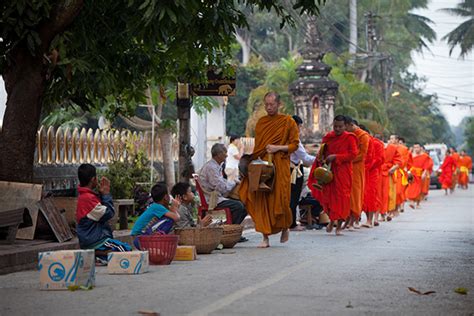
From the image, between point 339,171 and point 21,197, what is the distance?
6.56 metres

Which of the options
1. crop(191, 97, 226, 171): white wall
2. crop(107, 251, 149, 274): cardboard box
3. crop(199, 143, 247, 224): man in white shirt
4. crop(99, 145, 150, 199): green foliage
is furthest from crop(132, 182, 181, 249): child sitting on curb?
crop(191, 97, 226, 171): white wall

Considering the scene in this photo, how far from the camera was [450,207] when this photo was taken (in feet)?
105

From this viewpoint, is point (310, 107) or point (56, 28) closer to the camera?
point (56, 28)

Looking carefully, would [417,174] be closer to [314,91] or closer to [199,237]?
[314,91]

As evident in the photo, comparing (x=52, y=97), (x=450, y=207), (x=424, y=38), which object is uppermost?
(x=424, y=38)

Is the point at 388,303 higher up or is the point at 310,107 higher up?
the point at 310,107

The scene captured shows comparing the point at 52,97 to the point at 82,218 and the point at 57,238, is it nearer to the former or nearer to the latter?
the point at 57,238

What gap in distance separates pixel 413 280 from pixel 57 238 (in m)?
5.12

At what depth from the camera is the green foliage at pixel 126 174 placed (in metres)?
20.3

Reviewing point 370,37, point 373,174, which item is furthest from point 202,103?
point 370,37

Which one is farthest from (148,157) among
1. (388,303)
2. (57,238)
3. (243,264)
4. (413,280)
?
(388,303)

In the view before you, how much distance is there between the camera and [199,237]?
13875 mm

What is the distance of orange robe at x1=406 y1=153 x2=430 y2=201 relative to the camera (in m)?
32.0

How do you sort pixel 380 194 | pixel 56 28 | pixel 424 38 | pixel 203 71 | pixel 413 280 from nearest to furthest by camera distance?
pixel 413 280, pixel 56 28, pixel 203 71, pixel 380 194, pixel 424 38
